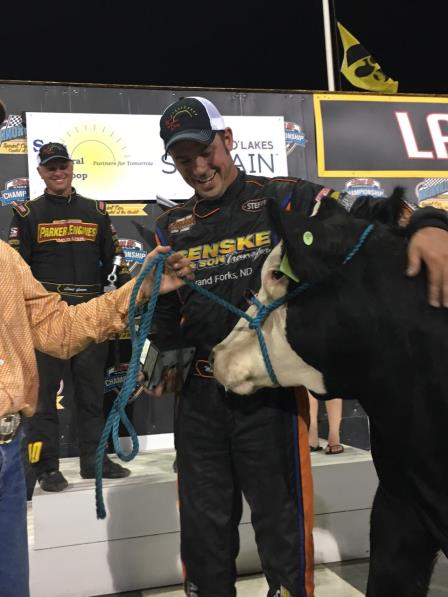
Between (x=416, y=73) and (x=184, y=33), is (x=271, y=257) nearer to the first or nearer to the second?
(x=184, y=33)

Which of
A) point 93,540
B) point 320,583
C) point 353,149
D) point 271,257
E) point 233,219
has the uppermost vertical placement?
point 353,149

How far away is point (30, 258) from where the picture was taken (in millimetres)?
3598

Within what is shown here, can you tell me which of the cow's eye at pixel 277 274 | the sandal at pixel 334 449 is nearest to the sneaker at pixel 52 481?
the sandal at pixel 334 449

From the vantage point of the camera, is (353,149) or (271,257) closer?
(271,257)

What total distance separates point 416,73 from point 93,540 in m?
9.49

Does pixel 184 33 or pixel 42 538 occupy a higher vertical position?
pixel 184 33

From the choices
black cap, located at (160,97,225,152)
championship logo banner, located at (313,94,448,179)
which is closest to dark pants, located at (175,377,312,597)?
black cap, located at (160,97,225,152)

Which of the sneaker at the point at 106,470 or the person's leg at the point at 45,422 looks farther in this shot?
the person's leg at the point at 45,422

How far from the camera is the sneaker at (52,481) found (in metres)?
2.79

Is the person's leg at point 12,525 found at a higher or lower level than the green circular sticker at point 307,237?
lower

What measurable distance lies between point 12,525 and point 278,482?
65cm

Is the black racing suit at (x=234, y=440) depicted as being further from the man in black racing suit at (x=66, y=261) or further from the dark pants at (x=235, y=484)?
the man in black racing suit at (x=66, y=261)

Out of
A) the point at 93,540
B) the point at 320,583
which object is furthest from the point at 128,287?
the point at 320,583

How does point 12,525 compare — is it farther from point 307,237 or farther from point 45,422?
point 45,422
